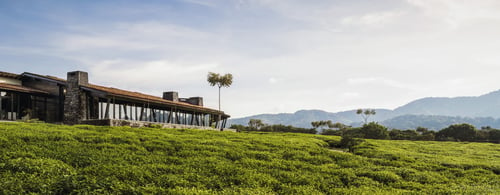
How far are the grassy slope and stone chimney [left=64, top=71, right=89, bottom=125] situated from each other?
55.7 feet

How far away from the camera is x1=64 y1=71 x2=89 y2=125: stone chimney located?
34.2 m

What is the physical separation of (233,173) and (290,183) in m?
2.19

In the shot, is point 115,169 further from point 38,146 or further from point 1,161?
point 38,146

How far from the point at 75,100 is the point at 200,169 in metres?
25.4

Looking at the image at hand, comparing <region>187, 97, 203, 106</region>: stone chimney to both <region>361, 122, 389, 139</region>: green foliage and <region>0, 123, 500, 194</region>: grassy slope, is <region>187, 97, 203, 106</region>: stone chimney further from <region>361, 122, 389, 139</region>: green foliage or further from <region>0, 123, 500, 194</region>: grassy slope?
<region>0, 123, 500, 194</region>: grassy slope

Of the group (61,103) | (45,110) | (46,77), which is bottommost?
(45,110)

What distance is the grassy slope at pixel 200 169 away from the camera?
11.3 m

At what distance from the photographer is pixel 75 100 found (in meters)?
34.4

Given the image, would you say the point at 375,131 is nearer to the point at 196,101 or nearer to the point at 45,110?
the point at 196,101

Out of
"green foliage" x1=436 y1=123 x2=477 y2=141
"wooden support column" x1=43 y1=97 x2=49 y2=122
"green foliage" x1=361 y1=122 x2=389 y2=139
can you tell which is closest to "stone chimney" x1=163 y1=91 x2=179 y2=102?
"wooden support column" x1=43 y1=97 x2=49 y2=122

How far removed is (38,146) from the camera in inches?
592

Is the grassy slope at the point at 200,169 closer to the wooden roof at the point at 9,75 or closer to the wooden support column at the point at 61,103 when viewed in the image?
the wooden support column at the point at 61,103

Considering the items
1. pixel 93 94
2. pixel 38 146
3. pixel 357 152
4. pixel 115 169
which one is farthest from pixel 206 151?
pixel 93 94

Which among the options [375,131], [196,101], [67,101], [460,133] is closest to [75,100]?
[67,101]
